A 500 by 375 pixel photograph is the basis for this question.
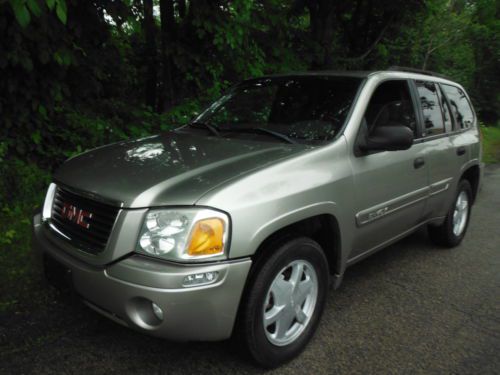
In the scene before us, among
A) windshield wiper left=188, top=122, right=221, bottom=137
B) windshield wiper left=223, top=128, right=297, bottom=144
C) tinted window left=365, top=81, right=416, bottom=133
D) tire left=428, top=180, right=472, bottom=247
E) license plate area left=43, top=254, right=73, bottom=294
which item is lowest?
tire left=428, top=180, right=472, bottom=247

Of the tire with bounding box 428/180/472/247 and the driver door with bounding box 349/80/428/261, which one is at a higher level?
the driver door with bounding box 349/80/428/261

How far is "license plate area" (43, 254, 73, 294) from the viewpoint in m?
2.34

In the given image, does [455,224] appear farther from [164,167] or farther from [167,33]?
[167,33]

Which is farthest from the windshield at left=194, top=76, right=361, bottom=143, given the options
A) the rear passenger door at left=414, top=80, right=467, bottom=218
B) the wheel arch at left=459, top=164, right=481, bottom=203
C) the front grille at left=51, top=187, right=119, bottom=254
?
the wheel arch at left=459, top=164, right=481, bottom=203

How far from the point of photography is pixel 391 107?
3.47 m

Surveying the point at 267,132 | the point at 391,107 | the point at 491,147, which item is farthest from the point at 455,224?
the point at 491,147

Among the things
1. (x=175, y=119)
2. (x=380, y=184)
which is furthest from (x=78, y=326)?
(x=175, y=119)

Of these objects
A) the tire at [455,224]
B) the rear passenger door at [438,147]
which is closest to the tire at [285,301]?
the rear passenger door at [438,147]

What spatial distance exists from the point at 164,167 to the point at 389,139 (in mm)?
1420

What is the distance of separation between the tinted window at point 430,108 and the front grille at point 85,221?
2613 millimetres

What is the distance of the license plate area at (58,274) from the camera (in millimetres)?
2340

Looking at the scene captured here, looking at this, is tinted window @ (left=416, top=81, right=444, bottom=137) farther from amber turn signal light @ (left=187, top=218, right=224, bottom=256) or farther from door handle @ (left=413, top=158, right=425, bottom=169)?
amber turn signal light @ (left=187, top=218, right=224, bottom=256)

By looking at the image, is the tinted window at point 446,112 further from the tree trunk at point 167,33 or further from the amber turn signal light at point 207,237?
Result: the tree trunk at point 167,33

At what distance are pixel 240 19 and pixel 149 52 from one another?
8.48ft
